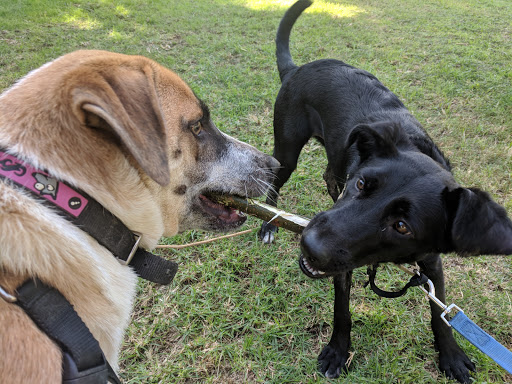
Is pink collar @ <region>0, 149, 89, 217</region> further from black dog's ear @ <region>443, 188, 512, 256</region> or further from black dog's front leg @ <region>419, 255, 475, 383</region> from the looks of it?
black dog's front leg @ <region>419, 255, 475, 383</region>

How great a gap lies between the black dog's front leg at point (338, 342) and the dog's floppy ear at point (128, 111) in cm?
166

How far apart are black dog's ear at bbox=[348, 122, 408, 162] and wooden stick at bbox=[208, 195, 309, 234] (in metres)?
0.65

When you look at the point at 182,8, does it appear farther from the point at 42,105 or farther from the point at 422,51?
the point at 42,105

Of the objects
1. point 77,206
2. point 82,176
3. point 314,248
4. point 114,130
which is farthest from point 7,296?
point 314,248

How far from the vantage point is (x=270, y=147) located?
462 centimetres

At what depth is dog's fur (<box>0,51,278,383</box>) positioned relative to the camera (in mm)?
1233

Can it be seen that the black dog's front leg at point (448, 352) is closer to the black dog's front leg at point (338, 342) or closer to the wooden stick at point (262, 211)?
the black dog's front leg at point (338, 342)

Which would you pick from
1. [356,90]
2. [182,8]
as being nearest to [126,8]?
[182,8]

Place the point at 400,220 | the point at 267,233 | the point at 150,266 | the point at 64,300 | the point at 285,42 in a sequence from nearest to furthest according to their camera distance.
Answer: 1. the point at 64,300
2. the point at 150,266
3. the point at 400,220
4. the point at 267,233
5. the point at 285,42

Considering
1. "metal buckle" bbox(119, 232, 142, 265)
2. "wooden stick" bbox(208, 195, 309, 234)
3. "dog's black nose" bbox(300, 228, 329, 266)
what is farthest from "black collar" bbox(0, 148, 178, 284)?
"dog's black nose" bbox(300, 228, 329, 266)

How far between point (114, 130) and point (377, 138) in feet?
5.15

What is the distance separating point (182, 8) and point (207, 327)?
9.73m

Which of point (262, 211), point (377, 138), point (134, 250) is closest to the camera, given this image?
point (134, 250)

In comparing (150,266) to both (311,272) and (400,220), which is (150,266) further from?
(400,220)
